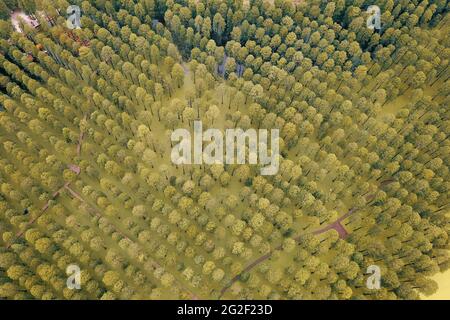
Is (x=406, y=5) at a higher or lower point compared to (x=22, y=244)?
higher

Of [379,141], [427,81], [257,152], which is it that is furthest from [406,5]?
[257,152]

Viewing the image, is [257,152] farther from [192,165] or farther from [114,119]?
[114,119]

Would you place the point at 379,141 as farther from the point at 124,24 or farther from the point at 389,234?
the point at 124,24

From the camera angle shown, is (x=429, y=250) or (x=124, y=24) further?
(x=124, y=24)

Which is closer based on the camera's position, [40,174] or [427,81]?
[40,174]
